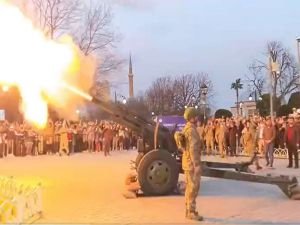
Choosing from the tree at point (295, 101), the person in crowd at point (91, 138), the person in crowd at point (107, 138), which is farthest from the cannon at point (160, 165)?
the tree at point (295, 101)

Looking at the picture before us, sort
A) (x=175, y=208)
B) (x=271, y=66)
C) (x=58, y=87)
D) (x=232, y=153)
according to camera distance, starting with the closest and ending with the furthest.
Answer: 1. (x=175, y=208)
2. (x=58, y=87)
3. (x=232, y=153)
4. (x=271, y=66)

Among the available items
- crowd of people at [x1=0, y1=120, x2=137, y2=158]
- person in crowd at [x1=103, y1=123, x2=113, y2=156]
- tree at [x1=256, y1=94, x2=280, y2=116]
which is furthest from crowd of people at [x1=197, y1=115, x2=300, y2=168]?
tree at [x1=256, y1=94, x2=280, y2=116]

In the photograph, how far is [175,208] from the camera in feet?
38.8

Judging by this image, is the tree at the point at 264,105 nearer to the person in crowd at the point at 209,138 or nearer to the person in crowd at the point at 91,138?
the person in crowd at the point at 91,138

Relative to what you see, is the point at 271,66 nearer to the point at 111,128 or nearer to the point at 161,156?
the point at 111,128

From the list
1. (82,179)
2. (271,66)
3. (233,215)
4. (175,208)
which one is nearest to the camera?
(233,215)

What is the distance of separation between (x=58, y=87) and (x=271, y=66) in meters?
19.9

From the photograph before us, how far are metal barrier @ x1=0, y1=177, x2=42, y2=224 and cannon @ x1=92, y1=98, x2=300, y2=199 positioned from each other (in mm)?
2987

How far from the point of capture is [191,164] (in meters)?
10.7

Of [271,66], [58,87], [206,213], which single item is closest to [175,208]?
[206,213]

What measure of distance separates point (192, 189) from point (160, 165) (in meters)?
3.21

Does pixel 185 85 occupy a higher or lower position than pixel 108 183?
higher

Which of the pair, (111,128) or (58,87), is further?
(111,128)

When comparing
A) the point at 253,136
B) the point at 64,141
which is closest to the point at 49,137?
the point at 64,141
